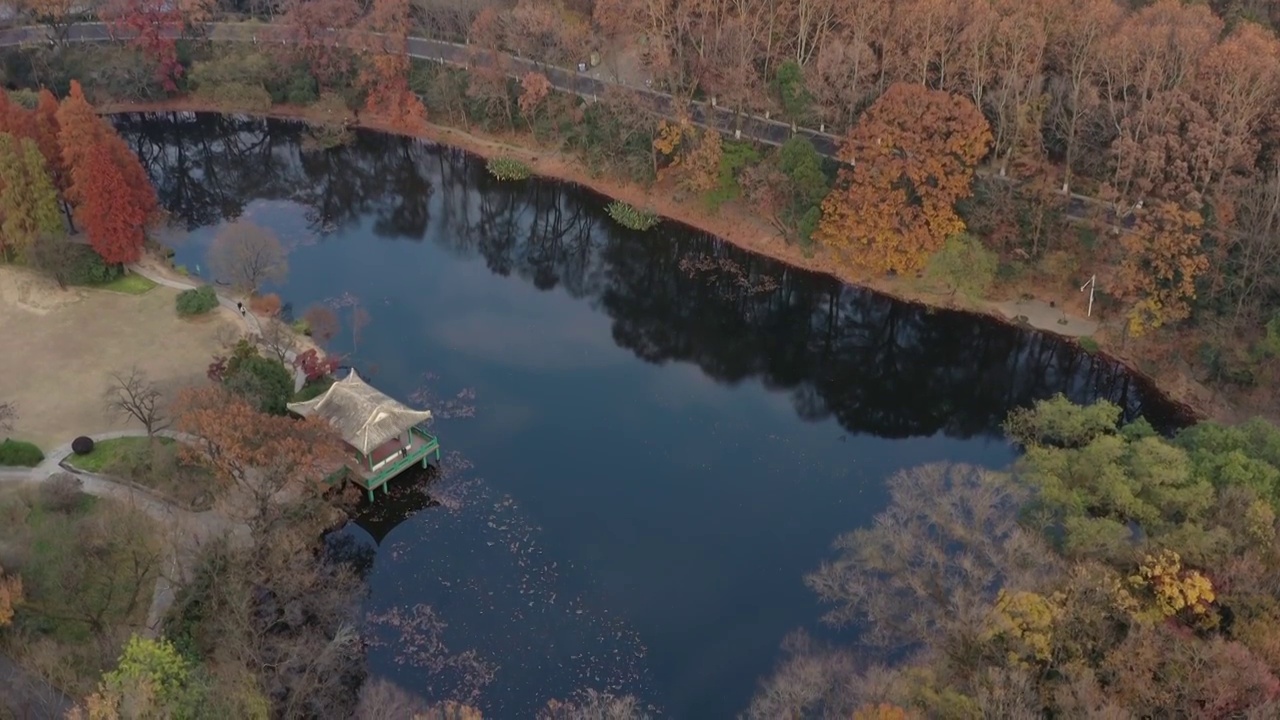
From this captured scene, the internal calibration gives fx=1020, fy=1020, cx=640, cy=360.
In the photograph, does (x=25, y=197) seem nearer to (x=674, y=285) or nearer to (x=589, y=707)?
(x=674, y=285)

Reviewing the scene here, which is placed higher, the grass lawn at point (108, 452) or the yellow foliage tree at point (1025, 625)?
the yellow foliage tree at point (1025, 625)

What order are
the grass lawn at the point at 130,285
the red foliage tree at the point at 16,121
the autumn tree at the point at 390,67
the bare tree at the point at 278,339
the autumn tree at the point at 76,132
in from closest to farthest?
the bare tree at the point at 278,339, the autumn tree at the point at 76,132, the red foliage tree at the point at 16,121, the grass lawn at the point at 130,285, the autumn tree at the point at 390,67

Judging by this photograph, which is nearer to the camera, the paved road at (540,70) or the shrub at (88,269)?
the shrub at (88,269)

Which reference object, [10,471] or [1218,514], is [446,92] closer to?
[10,471]

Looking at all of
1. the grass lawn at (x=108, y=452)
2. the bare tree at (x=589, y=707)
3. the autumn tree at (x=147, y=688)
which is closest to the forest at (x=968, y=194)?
the bare tree at (x=589, y=707)

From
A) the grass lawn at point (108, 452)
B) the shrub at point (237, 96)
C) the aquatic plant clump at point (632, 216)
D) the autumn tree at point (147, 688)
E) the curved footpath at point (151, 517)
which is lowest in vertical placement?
the curved footpath at point (151, 517)

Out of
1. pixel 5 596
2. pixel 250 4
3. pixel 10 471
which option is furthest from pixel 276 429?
pixel 250 4

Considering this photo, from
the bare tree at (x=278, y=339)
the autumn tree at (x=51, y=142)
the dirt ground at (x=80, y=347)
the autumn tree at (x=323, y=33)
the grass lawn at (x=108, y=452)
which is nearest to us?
the grass lawn at (x=108, y=452)

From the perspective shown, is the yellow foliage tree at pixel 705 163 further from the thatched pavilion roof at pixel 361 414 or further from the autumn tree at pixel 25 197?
the autumn tree at pixel 25 197
